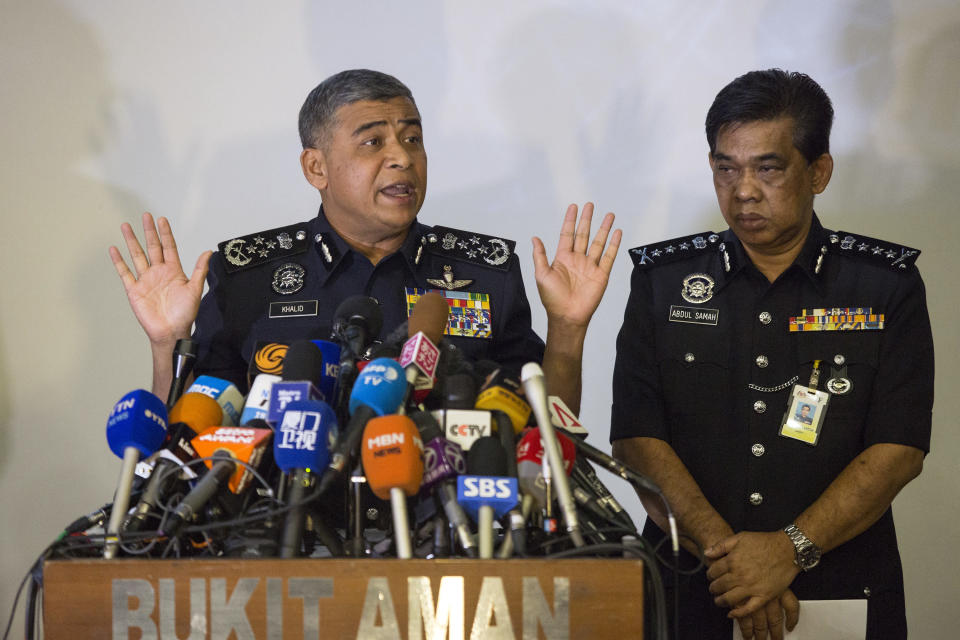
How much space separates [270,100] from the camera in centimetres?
327

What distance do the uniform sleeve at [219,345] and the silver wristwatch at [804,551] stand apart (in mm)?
1220

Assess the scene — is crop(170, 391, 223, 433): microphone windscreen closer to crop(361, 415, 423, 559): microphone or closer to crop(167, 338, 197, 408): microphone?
crop(167, 338, 197, 408): microphone

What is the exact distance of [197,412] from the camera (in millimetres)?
1552

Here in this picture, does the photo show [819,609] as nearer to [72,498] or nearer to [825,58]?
[825,58]

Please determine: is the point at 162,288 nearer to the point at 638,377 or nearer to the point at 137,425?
the point at 137,425

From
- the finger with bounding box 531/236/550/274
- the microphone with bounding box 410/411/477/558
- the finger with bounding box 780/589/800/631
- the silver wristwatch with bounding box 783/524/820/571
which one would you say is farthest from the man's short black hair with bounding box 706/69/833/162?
the microphone with bounding box 410/411/477/558

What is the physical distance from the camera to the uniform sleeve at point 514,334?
238 centimetres

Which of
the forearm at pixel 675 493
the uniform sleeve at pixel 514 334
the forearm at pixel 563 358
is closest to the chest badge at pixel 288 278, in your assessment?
the uniform sleeve at pixel 514 334

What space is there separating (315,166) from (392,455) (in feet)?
4.54

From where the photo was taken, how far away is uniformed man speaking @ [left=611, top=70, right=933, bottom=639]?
2176mm

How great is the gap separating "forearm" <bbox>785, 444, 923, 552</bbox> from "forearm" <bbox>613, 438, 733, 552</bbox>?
179mm

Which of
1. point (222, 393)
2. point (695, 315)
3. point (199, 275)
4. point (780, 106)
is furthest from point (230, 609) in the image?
point (780, 106)

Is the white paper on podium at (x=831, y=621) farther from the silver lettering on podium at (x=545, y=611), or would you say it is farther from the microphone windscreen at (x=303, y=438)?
the microphone windscreen at (x=303, y=438)

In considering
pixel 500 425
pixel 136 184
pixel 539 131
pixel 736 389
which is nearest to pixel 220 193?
pixel 136 184
